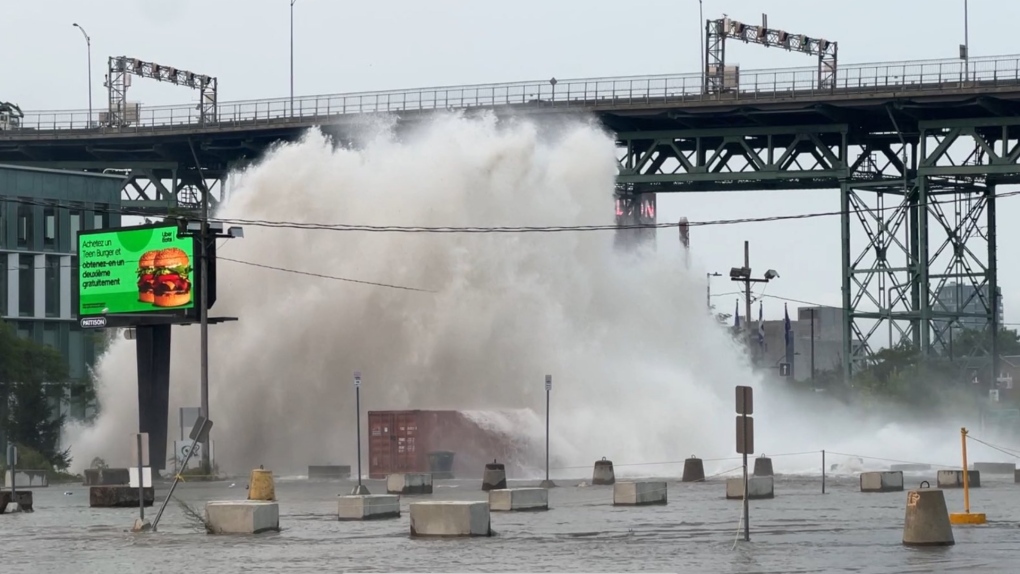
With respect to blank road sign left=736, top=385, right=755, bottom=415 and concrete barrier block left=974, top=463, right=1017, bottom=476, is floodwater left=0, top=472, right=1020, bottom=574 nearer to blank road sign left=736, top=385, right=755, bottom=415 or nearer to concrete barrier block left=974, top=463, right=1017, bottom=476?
blank road sign left=736, top=385, right=755, bottom=415

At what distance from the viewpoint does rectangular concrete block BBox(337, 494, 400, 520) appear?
92.7 feet

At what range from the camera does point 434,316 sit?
55.0 metres

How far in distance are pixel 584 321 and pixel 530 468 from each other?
339 inches

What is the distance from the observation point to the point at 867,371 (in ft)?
252

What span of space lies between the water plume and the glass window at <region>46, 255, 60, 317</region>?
2152 centimetres

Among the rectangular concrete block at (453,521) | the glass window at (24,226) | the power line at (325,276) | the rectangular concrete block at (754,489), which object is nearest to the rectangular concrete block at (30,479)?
the power line at (325,276)

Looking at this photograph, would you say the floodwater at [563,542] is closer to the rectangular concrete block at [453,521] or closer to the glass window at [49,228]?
the rectangular concrete block at [453,521]

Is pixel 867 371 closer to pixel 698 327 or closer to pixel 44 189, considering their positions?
pixel 698 327

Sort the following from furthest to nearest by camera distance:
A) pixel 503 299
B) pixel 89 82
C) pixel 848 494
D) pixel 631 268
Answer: pixel 89 82
pixel 631 268
pixel 503 299
pixel 848 494

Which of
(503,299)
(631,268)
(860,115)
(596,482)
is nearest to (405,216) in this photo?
(503,299)

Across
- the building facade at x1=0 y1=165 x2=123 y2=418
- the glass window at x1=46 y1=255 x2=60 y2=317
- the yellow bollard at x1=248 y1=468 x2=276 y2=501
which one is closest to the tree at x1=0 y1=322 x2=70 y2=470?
the building facade at x1=0 y1=165 x2=123 y2=418

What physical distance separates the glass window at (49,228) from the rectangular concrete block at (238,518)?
57.6 metres

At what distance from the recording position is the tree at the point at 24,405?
6034 cm

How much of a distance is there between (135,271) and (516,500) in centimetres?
2112
